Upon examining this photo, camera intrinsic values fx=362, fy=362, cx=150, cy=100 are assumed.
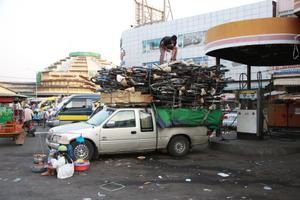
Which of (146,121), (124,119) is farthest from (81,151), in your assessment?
(146,121)

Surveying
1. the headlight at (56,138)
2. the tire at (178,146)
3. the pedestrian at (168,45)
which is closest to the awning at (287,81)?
the pedestrian at (168,45)

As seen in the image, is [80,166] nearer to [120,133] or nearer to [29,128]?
[120,133]

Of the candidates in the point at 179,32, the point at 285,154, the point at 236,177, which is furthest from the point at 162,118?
the point at 179,32

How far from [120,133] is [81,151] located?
1259mm

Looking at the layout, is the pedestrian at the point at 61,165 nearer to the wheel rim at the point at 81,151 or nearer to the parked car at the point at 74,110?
the wheel rim at the point at 81,151

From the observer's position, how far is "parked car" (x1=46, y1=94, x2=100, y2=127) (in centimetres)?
1977

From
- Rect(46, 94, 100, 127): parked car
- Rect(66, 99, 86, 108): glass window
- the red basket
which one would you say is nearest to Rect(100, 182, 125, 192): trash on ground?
the red basket

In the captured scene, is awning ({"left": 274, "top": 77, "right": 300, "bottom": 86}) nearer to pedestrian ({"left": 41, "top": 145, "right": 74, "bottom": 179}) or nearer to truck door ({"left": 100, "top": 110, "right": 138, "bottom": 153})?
truck door ({"left": 100, "top": 110, "right": 138, "bottom": 153})

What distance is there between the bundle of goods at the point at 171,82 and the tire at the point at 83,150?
2.27 meters

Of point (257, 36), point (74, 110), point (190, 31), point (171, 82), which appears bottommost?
point (74, 110)

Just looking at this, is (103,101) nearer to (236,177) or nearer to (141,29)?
(236,177)

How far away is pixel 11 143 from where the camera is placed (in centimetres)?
1522

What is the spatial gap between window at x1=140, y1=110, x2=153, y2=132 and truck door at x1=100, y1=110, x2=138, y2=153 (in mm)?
255

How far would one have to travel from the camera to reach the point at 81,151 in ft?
32.8
